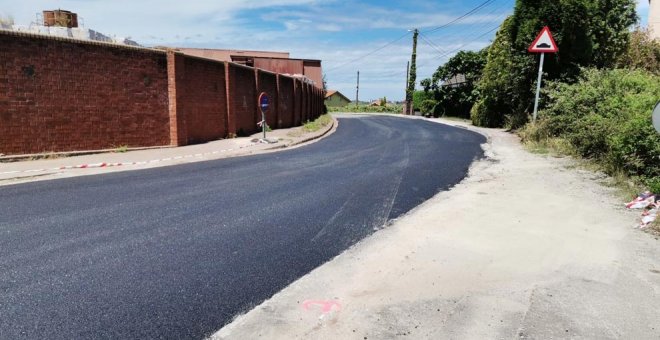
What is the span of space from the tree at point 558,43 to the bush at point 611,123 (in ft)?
10.2

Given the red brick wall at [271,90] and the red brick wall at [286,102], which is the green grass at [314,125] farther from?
the red brick wall at [271,90]

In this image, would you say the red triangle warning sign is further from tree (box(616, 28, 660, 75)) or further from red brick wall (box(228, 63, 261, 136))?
red brick wall (box(228, 63, 261, 136))

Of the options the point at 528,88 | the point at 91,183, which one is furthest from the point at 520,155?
the point at 91,183

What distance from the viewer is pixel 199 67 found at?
15.6 metres

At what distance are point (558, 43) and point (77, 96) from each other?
1644cm

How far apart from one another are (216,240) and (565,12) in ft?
53.7

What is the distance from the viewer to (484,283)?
390cm

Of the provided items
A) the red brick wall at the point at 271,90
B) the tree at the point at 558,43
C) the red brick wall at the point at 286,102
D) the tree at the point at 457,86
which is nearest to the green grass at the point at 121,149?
the red brick wall at the point at 271,90

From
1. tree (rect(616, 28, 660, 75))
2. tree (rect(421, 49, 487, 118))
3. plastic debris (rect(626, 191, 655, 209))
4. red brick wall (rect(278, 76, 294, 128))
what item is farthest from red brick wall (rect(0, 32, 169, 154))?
tree (rect(421, 49, 487, 118))

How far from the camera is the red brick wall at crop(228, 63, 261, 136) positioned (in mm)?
18047

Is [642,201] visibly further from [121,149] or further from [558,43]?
[121,149]

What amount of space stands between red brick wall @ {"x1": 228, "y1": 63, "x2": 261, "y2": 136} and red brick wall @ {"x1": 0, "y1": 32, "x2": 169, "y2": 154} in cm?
428

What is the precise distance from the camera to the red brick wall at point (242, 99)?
711 inches

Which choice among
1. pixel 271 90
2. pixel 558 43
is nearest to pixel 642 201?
pixel 558 43
